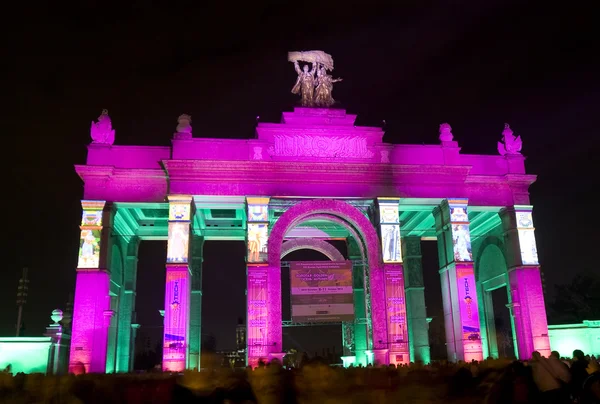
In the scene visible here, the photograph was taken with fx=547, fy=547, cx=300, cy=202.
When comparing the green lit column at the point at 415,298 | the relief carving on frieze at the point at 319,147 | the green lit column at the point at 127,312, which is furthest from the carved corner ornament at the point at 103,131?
the green lit column at the point at 415,298

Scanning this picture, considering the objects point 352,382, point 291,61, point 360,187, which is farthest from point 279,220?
point 352,382

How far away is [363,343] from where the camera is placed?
28.4 meters

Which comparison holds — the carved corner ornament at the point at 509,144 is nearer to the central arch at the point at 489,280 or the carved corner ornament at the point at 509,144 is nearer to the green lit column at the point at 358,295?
the central arch at the point at 489,280

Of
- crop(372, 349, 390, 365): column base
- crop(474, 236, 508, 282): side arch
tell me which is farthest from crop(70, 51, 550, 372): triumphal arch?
crop(474, 236, 508, 282): side arch

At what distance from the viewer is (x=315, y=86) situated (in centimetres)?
2830

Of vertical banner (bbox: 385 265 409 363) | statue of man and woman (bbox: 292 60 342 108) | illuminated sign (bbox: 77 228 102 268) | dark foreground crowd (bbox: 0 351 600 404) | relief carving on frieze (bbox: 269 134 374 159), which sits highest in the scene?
statue of man and woman (bbox: 292 60 342 108)

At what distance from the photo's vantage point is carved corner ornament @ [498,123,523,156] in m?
28.3

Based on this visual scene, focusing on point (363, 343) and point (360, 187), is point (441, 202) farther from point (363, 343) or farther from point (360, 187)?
point (363, 343)

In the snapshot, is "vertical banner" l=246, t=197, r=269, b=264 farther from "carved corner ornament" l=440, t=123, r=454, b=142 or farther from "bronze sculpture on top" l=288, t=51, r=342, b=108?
"carved corner ornament" l=440, t=123, r=454, b=142

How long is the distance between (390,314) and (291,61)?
13620 millimetres

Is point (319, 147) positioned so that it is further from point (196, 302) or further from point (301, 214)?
point (196, 302)

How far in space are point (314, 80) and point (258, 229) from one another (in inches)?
341

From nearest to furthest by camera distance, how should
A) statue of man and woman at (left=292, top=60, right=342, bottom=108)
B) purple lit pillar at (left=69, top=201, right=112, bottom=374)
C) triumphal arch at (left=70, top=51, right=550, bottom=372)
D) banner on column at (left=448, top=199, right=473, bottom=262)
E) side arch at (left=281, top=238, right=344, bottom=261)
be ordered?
purple lit pillar at (left=69, top=201, right=112, bottom=374) → triumphal arch at (left=70, top=51, right=550, bottom=372) → banner on column at (left=448, top=199, right=473, bottom=262) → statue of man and woman at (left=292, top=60, right=342, bottom=108) → side arch at (left=281, top=238, right=344, bottom=261)

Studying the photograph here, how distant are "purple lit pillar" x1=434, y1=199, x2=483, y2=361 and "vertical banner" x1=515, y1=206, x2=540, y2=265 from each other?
2650mm
